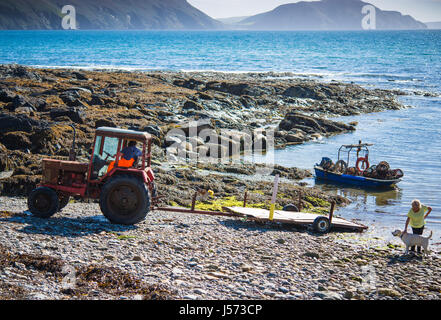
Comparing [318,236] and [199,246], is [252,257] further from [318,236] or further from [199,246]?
[318,236]

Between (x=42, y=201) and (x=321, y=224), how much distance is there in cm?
835

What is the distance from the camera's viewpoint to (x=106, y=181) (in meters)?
12.9

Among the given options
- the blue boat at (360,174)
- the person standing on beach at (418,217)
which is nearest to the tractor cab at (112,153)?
the person standing on beach at (418,217)

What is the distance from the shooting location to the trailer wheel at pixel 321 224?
1498cm

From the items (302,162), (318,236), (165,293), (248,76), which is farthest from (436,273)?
(248,76)

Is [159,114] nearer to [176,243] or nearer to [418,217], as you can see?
[176,243]

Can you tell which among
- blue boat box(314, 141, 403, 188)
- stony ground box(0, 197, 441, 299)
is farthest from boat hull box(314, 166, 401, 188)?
stony ground box(0, 197, 441, 299)

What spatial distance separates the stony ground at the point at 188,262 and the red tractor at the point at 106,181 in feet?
1.42

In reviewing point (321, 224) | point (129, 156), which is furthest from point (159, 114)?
point (129, 156)

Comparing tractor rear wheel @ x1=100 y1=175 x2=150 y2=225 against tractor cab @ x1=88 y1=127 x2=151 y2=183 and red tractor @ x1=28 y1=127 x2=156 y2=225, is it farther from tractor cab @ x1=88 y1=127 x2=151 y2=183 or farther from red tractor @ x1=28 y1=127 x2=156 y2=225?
tractor cab @ x1=88 y1=127 x2=151 y2=183

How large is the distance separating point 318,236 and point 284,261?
11.2ft

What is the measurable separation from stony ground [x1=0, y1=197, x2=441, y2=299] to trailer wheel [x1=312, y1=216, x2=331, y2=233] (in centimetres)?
41

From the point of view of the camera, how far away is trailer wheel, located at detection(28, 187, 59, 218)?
13.0 metres

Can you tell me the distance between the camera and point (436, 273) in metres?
11.9
